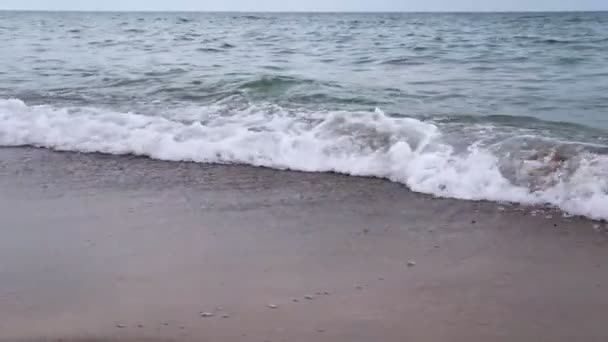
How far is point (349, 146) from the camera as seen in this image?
6008 millimetres

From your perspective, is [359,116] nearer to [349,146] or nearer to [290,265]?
[349,146]

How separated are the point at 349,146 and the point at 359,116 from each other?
0.89m

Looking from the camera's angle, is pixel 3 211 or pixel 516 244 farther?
pixel 3 211

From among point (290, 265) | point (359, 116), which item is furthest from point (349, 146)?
point (290, 265)

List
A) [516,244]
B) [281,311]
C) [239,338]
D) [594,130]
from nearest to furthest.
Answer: [239,338] → [281,311] → [516,244] → [594,130]

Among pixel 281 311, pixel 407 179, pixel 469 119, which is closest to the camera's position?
pixel 281 311

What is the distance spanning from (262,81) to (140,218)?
209 inches

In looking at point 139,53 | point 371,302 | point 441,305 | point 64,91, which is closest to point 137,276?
point 371,302

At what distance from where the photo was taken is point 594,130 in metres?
6.43

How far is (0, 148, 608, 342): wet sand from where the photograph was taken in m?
2.99

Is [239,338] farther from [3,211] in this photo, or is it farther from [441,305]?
[3,211]

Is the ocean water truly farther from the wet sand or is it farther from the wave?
the wet sand

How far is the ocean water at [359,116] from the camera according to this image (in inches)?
205

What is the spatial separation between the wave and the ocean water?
1 centimetres
